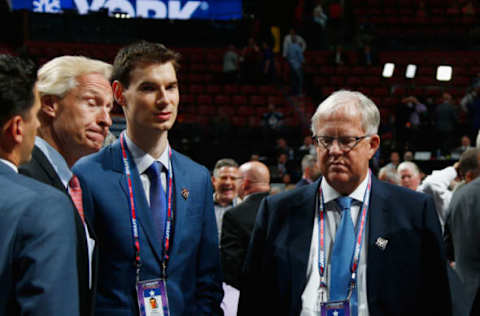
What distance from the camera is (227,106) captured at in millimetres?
14367

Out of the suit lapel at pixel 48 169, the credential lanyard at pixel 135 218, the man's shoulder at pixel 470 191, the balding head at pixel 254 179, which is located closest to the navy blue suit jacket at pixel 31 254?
the suit lapel at pixel 48 169

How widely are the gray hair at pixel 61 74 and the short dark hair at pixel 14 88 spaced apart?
Answer: 619 mm

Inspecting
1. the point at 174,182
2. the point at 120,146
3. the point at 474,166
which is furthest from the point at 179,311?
the point at 474,166

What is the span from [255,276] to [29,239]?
1157mm

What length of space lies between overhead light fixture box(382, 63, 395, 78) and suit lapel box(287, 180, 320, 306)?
14.3 m

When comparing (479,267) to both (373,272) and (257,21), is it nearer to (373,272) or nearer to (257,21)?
(373,272)

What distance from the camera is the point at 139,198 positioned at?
2.25 metres

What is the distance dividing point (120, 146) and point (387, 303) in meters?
1.17

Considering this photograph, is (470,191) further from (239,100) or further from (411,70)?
(411,70)

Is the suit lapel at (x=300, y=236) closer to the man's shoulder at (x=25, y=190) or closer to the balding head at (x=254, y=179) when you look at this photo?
the man's shoulder at (x=25, y=190)

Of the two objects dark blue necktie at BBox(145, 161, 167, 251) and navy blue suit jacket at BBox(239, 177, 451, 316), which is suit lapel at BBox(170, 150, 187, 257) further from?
navy blue suit jacket at BBox(239, 177, 451, 316)

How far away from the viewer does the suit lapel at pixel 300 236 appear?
233 cm

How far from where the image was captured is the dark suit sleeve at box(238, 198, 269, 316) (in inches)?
94.9

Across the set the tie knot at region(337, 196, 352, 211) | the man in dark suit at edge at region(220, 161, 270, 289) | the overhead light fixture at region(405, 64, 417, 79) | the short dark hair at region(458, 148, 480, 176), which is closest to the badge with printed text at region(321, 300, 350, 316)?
the tie knot at region(337, 196, 352, 211)
